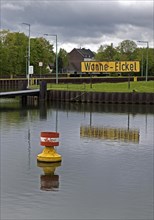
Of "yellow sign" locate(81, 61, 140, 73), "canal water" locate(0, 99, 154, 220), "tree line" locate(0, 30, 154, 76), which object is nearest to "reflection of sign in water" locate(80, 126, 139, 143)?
"canal water" locate(0, 99, 154, 220)

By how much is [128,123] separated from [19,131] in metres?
11.6

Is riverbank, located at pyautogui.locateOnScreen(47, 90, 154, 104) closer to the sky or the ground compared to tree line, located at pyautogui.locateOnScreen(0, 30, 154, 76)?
closer to the ground

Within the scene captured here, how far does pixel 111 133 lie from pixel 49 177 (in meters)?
15.7

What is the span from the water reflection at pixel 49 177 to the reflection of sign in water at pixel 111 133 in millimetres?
10859

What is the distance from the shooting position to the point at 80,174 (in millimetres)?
23016

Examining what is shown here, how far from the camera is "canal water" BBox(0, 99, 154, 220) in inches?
702

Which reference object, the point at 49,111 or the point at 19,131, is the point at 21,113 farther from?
the point at 19,131

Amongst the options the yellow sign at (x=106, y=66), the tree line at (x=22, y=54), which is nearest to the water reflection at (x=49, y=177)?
the yellow sign at (x=106, y=66)

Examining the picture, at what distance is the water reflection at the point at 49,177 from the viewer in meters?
20.8

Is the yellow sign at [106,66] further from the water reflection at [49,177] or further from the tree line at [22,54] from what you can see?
the water reflection at [49,177]

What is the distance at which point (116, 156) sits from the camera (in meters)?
27.8

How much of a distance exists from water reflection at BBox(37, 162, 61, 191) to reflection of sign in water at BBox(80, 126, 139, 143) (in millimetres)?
10859

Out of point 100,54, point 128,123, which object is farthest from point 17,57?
point 128,123

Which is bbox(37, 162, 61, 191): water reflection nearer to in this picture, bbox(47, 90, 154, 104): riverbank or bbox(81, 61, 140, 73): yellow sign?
bbox(47, 90, 154, 104): riverbank
